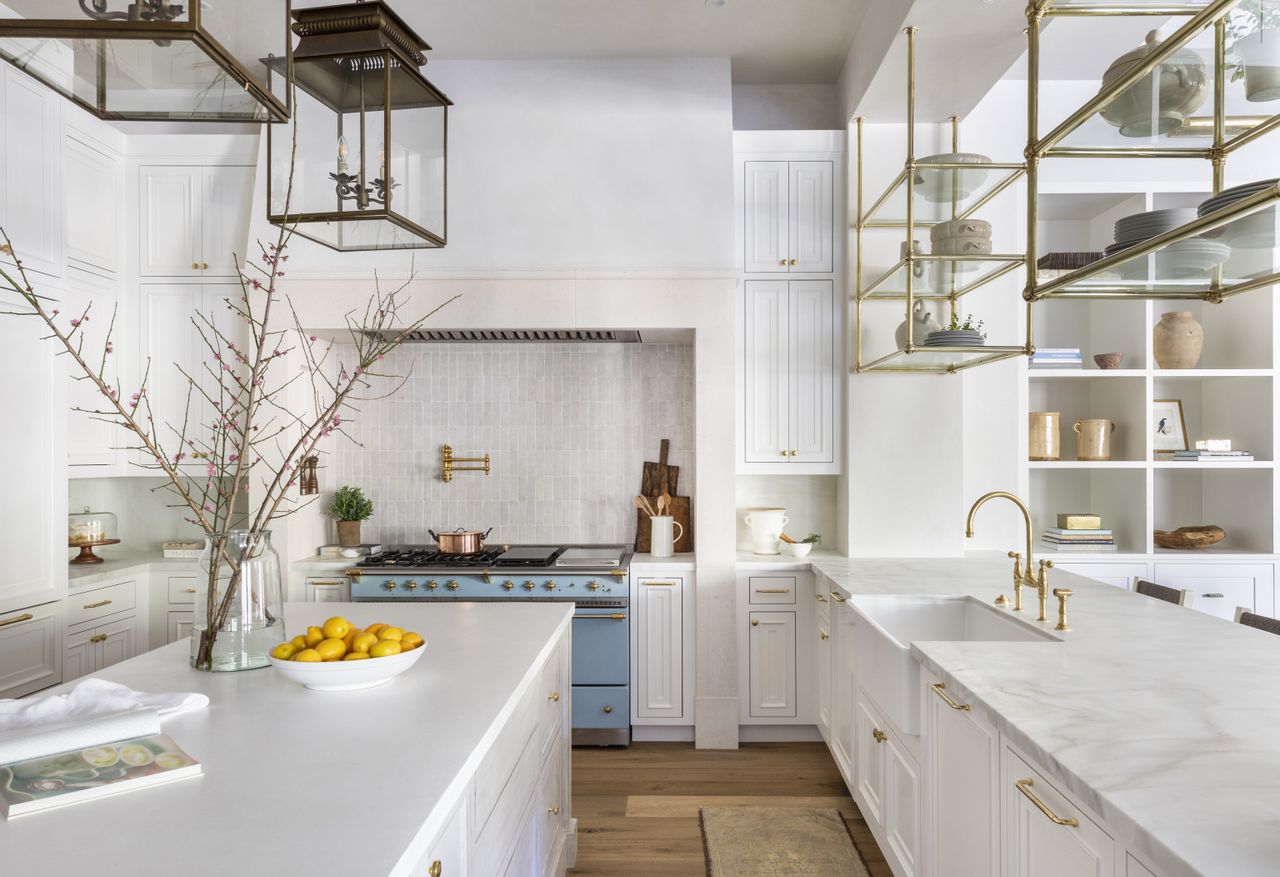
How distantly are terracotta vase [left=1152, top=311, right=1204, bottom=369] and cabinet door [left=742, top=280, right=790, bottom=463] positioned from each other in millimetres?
1901

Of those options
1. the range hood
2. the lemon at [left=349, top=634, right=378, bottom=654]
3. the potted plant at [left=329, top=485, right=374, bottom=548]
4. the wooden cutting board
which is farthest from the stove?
the lemon at [left=349, top=634, right=378, bottom=654]

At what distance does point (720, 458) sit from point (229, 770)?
2.94 m

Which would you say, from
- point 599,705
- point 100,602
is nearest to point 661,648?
point 599,705

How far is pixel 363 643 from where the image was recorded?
70.3 inches

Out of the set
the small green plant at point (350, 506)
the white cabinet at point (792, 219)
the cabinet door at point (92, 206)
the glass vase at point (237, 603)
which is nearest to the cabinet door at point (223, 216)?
the cabinet door at point (92, 206)

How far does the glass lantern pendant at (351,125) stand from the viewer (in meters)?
1.83

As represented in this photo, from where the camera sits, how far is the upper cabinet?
417 centimetres

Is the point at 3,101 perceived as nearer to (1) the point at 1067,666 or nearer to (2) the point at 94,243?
(2) the point at 94,243

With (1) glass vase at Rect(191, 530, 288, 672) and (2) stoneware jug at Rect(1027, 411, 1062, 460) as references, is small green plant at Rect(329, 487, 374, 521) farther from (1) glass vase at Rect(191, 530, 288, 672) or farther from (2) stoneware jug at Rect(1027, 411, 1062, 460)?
(2) stoneware jug at Rect(1027, 411, 1062, 460)

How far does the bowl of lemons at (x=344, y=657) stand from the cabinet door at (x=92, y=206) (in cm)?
295

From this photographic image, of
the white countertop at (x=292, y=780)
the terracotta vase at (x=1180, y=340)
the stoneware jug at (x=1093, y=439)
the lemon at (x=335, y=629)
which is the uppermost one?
the terracotta vase at (x=1180, y=340)

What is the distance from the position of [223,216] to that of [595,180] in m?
1.92

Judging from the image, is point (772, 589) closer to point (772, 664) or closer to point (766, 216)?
point (772, 664)

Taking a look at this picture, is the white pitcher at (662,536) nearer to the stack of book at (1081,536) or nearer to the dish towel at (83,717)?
the stack of book at (1081,536)
